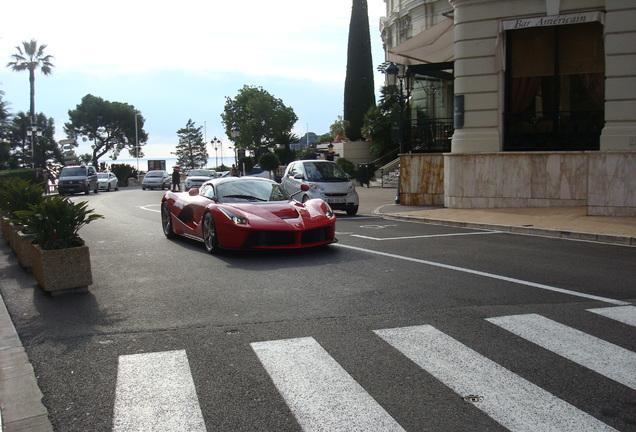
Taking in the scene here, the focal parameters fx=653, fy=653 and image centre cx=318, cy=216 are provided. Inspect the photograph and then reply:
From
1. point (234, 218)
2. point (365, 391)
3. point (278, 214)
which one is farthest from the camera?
point (278, 214)

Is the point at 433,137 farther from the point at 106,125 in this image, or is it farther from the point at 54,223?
the point at 106,125

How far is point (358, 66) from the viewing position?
182ft

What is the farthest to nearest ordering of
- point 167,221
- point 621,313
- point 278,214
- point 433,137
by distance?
point 433,137, point 167,221, point 278,214, point 621,313

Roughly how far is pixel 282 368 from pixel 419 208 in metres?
15.8

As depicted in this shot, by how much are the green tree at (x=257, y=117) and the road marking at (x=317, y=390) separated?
352ft

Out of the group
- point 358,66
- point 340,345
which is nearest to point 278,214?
point 340,345

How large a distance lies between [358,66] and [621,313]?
5066cm

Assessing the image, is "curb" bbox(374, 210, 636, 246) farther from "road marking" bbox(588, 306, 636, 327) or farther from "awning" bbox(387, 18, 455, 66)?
"awning" bbox(387, 18, 455, 66)

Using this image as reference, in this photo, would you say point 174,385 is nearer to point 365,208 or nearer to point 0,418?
point 0,418

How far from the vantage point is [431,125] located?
25172mm

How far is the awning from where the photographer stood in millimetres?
26031

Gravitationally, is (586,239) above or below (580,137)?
below

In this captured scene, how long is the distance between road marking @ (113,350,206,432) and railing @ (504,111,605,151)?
1634 cm

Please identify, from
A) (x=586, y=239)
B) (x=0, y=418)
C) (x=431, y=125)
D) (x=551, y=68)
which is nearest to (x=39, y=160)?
(x=431, y=125)
